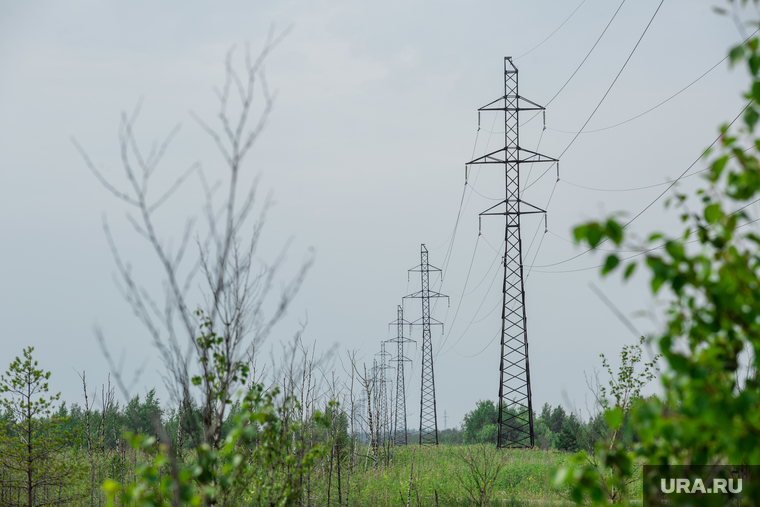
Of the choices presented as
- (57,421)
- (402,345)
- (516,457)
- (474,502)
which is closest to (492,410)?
(402,345)

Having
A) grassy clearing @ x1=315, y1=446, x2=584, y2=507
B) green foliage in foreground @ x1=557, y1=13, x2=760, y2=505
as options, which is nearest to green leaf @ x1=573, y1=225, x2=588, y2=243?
green foliage in foreground @ x1=557, y1=13, x2=760, y2=505

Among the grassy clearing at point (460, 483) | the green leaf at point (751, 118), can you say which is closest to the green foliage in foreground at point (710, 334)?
the green leaf at point (751, 118)

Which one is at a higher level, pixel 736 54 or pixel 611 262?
pixel 736 54

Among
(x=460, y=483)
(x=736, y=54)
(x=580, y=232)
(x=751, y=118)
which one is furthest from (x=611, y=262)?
(x=460, y=483)

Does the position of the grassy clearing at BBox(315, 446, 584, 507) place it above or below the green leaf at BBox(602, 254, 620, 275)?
below

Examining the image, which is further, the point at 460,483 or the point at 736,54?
the point at 460,483

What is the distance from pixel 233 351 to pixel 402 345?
99.8 feet

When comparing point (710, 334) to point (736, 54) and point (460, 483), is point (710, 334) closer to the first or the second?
point (736, 54)

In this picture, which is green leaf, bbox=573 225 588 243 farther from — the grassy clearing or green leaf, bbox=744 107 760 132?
the grassy clearing

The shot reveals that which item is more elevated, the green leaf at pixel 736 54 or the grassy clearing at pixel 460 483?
the green leaf at pixel 736 54

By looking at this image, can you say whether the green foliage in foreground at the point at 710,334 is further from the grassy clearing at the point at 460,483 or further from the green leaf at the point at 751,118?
the grassy clearing at the point at 460,483

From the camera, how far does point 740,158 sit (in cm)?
187

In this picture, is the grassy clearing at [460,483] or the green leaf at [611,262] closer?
the green leaf at [611,262]

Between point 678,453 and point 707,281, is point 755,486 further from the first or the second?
point 707,281
